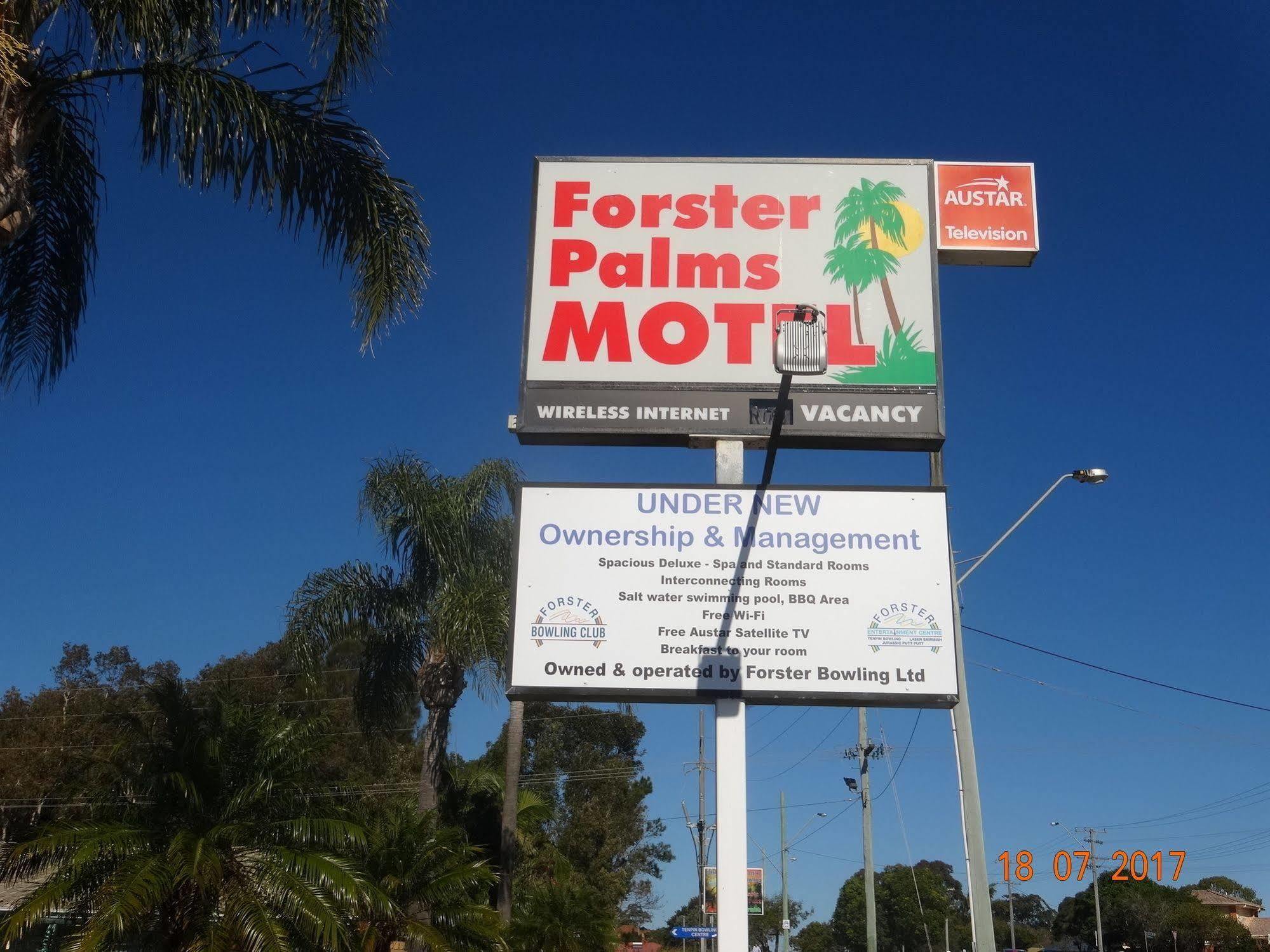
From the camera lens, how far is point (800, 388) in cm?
907

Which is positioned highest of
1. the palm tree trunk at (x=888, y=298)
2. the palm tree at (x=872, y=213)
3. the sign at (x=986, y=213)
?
the sign at (x=986, y=213)

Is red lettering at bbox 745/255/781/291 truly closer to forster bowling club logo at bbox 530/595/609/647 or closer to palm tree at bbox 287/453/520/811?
forster bowling club logo at bbox 530/595/609/647

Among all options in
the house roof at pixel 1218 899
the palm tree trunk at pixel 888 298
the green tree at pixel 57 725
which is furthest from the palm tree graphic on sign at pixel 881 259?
the house roof at pixel 1218 899

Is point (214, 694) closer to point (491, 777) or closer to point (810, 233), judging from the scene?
point (810, 233)

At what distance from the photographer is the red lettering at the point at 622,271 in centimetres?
949

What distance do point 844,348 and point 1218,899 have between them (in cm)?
9765

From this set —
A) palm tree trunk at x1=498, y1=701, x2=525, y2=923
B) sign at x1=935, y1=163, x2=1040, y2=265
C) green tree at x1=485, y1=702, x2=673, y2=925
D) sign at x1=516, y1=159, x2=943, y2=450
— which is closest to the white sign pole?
sign at x1=516, y1=159, x2=943, y2=450

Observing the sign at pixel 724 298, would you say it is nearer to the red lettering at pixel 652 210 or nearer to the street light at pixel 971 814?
the red lettering at pixel 652 210

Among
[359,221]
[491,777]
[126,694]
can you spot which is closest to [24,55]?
[359,221]

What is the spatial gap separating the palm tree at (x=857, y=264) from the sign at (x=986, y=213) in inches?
34.8

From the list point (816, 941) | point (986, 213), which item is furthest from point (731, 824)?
point (816, 941)

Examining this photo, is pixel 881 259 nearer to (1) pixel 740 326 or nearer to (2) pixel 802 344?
(1) pixel 740 326

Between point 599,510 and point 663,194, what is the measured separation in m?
2.92

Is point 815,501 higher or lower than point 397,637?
lower
